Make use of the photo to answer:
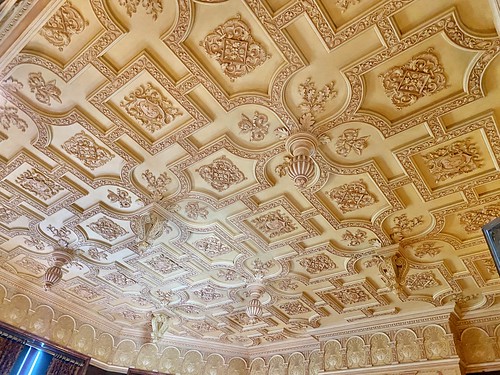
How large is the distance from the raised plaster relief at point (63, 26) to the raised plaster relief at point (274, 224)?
3502 millimetres

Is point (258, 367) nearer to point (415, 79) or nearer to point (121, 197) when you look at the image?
point (121, 197)

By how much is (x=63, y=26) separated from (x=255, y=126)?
2.28 metres

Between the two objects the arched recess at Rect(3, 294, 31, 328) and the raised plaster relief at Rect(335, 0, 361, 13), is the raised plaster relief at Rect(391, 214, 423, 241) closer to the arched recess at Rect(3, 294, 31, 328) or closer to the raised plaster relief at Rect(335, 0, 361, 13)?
the raised plaster relief at Rect(335, 0, 361, 13)

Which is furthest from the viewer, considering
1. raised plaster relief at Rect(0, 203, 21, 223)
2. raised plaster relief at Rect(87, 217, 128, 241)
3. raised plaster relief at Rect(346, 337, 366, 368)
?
raised plaster relief at Rect(346, 337, 366, 368)

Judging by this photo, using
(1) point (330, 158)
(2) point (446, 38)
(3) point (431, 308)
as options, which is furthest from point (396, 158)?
(3) point (431, 308)

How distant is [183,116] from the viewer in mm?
4312

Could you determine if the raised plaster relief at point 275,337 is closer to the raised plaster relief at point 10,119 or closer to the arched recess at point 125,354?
the arched recess at point 125,354

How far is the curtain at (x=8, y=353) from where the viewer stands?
7.27 metres

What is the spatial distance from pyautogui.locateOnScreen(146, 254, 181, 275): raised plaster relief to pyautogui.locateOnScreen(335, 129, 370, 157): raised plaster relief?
3.97 meters

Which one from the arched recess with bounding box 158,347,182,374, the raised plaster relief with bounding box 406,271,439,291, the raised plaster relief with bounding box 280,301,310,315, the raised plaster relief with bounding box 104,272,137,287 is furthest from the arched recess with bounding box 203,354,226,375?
the raised plaster relief with bounding box 406,271,439,291

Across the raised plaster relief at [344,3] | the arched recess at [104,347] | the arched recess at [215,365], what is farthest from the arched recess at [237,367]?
→ the raised plaster relief at [344,3]

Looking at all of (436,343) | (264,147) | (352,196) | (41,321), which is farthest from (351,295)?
(41,321)

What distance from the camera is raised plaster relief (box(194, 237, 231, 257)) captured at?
20.4 feet

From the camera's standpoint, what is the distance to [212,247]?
636cm
